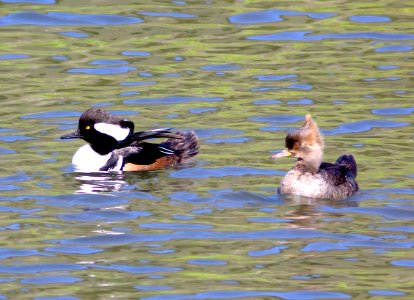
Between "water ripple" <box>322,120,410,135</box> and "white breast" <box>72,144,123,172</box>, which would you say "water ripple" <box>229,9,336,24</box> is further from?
"white breast" <box>72,144,123,172</box>

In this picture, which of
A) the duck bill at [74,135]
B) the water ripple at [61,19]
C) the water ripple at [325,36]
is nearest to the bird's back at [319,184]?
the duck bill at [74,135]

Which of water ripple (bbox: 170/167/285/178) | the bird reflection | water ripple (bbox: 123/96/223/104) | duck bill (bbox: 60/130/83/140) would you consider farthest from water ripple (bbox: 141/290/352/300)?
water ripple (bbox: 123/96/223/104)

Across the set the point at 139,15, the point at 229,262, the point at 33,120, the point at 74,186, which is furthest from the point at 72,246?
the point at 139,15

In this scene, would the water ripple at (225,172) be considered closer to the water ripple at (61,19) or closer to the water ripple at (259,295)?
the water ripple at (259,295)

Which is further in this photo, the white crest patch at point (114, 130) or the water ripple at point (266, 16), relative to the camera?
the water ripple at point (266, 16)

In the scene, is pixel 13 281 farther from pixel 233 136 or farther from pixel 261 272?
pixel 233 136

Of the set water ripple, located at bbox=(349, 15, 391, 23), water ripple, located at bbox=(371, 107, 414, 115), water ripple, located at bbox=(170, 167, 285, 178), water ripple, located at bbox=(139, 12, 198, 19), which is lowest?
water ripple, located at bbox=(170, 167, 285, 178)

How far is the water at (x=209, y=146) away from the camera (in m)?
10.1

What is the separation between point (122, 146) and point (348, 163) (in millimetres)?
2849

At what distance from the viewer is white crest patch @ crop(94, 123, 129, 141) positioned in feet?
47.1

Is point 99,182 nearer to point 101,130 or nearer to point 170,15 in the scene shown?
point 101,130

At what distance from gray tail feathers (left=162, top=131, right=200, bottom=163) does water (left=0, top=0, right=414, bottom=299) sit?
13 centimetres

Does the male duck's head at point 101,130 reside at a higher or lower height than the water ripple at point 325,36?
lower

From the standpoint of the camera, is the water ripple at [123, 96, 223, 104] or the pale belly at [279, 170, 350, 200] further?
the water ripple at [123, 96, 223, 104]
